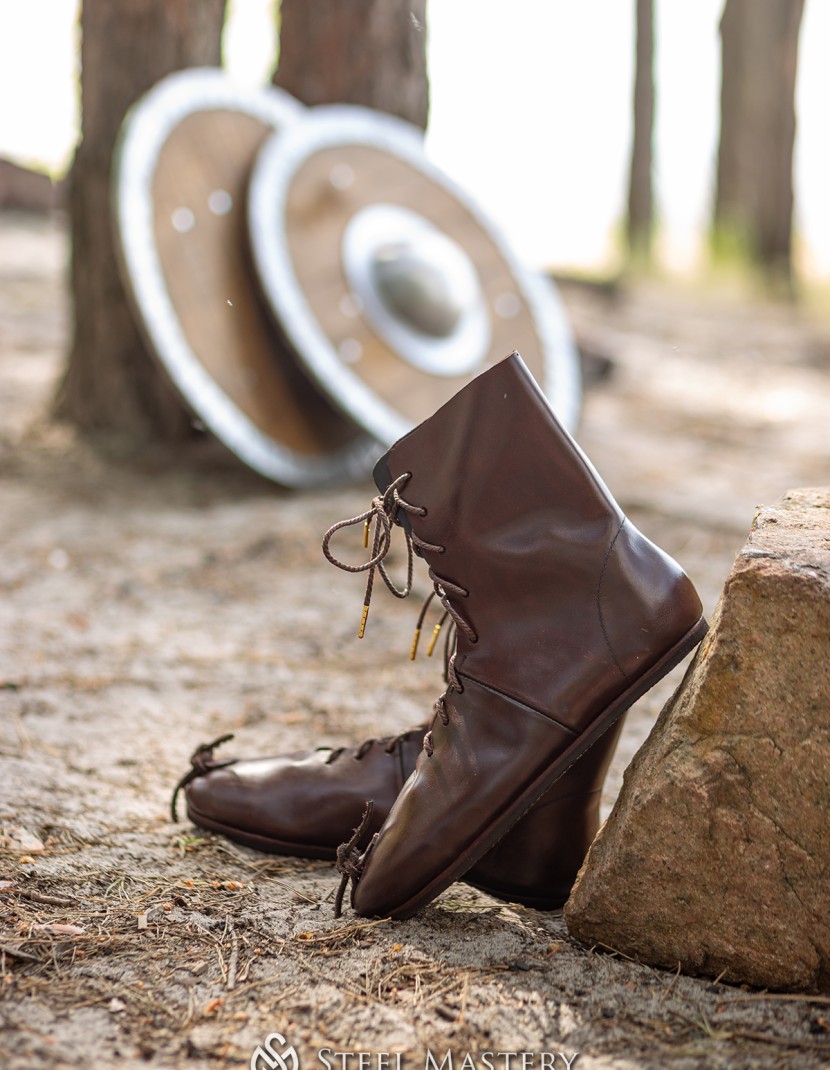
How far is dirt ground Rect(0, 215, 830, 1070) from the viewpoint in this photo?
1.25 metres

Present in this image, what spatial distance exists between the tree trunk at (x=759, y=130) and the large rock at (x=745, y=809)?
7.60 m

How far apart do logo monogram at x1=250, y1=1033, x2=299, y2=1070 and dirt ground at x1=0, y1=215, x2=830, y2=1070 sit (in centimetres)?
2

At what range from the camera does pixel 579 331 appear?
230 inches

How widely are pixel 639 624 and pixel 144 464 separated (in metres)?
2.89

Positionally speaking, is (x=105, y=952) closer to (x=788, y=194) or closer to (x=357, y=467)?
(x=357, y=467)

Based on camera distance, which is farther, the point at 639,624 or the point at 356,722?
the point at 356,722

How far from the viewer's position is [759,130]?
27.5 ft

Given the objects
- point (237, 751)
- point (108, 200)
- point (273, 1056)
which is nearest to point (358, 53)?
point (108, 200)

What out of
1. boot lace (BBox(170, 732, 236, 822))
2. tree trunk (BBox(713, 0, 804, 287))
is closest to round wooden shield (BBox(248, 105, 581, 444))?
boot lace (BBox(170, 732, 236, 822))

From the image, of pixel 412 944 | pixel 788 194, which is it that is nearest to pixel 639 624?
pixel 412 944

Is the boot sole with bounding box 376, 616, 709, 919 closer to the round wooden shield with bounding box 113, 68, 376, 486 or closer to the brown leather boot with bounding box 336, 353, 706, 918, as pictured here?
the brown leather boot with bounding box 336, 353, 706, 918

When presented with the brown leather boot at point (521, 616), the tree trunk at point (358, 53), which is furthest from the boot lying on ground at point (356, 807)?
the tree trunk at point (358, 53)

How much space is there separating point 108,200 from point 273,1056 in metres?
3.41

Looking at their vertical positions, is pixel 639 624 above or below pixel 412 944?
above
